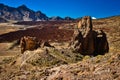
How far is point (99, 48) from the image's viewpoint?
32219 millimetres

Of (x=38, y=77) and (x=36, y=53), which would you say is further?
(x=36, y=53)

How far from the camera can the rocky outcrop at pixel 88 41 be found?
30625mm

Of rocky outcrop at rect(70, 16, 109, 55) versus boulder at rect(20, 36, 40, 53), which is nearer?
boulder at rect(20, 36, 40, 53)

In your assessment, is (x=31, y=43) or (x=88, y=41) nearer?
(x=31, y=43)

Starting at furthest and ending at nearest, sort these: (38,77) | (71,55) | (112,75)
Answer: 1. (71,55)
2. (38,77)
3. (112,75)

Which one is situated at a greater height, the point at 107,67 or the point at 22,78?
the point at 107,67

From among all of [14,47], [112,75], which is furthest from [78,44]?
[14,47]

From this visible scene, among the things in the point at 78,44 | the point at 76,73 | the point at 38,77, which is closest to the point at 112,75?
the point at 76,73

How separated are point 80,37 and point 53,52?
37.7 ft

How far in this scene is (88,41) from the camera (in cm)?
3164

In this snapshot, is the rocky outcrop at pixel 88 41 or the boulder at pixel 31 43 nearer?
the boulder at pixel 31 43

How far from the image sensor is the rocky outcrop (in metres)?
30.6

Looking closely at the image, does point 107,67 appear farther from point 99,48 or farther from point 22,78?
point 99,48

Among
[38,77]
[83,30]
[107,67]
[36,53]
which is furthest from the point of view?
[83,30]
